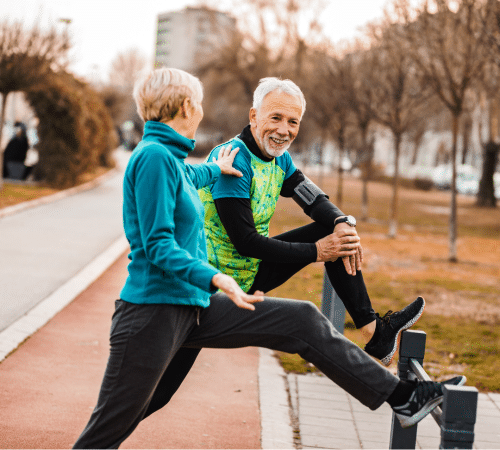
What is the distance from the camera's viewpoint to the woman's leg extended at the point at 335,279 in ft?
10.1

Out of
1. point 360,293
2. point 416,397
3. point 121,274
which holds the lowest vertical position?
A: point 121,274

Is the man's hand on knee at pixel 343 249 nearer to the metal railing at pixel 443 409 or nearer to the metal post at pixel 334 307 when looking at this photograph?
the metal railing at pixel 443 409

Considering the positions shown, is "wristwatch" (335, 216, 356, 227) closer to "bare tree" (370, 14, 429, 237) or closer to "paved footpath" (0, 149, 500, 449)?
"paved footpath" (0, 149, 500, 449)

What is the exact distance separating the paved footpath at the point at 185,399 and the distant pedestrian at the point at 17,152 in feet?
46.1

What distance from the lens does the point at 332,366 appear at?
2352 mm

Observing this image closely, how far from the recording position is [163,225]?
221 centimetres

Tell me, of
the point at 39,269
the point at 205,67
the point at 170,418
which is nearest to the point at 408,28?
the point at 39,269

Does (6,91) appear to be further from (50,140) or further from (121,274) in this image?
(121,274)

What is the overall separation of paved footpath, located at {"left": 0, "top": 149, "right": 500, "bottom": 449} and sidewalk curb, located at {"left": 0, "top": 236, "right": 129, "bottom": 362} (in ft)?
0.04

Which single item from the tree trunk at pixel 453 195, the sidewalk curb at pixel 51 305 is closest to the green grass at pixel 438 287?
the tree trunk at pixel 453 195

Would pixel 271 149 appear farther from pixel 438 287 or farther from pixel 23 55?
pixel 23 55

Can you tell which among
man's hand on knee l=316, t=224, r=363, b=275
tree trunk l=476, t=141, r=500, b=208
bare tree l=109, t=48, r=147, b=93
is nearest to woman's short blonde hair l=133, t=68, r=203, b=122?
man's hand on knee l=316, t=224, r=363, b=275

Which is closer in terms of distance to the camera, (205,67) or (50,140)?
(50,140)

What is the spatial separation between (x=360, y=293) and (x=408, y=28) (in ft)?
35.9
